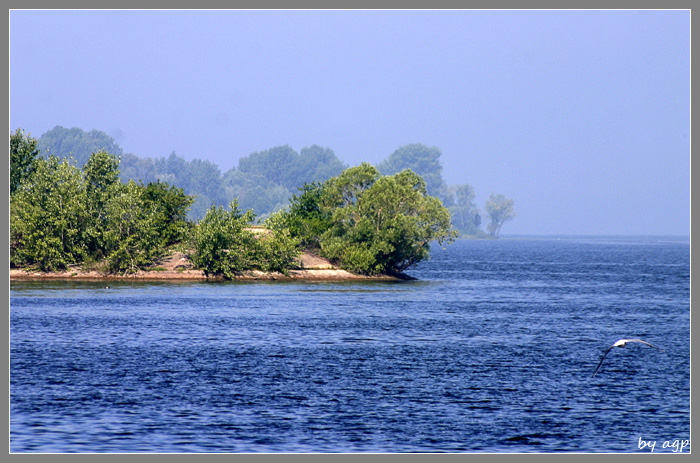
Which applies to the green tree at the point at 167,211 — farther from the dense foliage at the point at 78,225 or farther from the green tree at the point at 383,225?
the green tree at the point at 383,225

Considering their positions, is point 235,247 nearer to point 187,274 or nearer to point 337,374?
point 187,274

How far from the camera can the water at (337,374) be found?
31531 mm

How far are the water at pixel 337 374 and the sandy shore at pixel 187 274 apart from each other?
16.0 m

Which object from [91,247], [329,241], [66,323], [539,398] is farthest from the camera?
[329,241]

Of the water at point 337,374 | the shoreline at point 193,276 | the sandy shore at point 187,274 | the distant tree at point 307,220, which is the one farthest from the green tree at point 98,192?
the distant tree at point 307,220

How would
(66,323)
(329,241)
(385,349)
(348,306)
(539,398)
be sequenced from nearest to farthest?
(539,398), (385,349), (66,323), (348,306), (329,241)

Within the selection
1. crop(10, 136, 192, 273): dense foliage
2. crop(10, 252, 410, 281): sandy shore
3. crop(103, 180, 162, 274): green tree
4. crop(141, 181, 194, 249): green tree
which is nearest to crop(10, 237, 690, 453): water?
crop(103, 180, 162, 274): green tree

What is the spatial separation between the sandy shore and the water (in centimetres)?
1601

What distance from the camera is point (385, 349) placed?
167ft

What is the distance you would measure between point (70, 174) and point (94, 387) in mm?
63435

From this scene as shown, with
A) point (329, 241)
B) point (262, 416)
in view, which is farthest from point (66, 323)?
point (329, 241)

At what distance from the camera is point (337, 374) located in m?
42.6

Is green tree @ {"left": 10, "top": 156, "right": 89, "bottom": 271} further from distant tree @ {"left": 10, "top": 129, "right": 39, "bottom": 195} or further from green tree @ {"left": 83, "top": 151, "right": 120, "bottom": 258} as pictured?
distant tree @ {"left": 10, "top": 129, "right": 39, "bottom": 195}

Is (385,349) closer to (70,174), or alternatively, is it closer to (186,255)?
(186,255)
